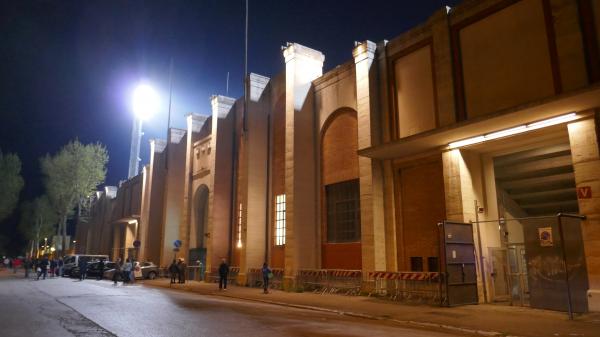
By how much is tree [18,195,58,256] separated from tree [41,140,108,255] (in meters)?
19.6

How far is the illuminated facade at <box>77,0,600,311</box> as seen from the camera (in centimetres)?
1327

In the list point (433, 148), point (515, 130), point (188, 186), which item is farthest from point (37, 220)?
point (515, 130)

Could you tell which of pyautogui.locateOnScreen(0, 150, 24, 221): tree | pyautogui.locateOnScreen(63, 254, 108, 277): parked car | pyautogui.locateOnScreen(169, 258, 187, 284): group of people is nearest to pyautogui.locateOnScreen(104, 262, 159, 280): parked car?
pyautogui.locateOnScreen(63, 254, 108, 277): parked car

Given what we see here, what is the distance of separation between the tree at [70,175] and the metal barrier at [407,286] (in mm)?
43877

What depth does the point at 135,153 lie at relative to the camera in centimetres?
7838

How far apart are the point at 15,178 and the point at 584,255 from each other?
202ft

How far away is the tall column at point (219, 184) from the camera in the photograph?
2972 cm

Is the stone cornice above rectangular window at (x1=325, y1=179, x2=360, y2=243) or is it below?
above

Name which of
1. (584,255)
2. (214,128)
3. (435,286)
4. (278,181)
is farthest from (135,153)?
(584,255)

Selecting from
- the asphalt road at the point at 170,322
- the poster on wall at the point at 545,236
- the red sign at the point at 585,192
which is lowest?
the asphalt road at the point at 170,322

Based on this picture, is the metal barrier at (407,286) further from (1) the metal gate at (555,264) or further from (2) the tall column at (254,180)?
(2) the tall column at (254,180)

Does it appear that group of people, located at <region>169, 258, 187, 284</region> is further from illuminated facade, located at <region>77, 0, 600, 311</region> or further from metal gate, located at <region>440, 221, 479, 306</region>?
metal gate, located at <region>440, 221, 479, 306</region>

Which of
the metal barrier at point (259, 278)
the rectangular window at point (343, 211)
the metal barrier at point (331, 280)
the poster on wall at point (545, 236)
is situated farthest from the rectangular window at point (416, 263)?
the metal barrier at point (259, 278)

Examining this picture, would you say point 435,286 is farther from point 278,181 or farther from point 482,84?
point 278,181
